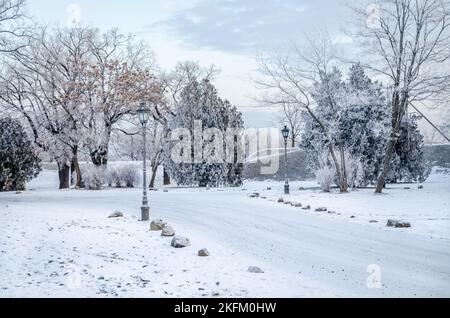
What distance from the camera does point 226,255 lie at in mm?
9422

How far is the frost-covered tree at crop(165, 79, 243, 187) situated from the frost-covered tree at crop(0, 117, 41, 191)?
10844 millimetres

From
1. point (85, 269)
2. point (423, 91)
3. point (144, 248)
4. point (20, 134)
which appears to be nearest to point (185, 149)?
point (20, 134)

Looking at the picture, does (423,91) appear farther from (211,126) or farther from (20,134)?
(20,134)

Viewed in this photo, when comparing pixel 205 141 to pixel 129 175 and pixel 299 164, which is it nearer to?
pixel 129 175

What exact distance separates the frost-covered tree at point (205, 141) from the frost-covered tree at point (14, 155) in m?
10.8

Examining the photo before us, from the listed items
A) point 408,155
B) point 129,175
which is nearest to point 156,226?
point 129,175

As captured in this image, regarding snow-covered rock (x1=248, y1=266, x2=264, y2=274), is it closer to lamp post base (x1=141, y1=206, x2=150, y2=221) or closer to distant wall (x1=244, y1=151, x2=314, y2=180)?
lamp post base (x1=141, y1=206, x2=150, y2=221)

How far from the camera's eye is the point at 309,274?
25.8ft

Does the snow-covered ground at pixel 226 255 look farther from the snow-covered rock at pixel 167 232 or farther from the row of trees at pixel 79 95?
the row of trees at pixel 79 95

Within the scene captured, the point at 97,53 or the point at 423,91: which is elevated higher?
the point at 97,53

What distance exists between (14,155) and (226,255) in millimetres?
27049
